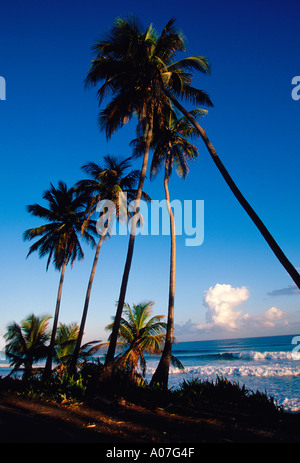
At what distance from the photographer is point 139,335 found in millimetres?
15039

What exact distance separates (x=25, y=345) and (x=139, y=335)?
9.86 metres

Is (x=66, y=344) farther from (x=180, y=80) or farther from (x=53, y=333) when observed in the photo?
(x=180, y=80)

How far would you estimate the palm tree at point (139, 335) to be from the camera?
1452cm

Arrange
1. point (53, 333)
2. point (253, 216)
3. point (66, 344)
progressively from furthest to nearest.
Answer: point (66, 344)
point (53, 333)
point (253, 216)

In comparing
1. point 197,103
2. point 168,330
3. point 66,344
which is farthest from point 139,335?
point 197,103

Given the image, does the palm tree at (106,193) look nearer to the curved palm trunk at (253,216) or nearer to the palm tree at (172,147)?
the palm tree at (172,147)

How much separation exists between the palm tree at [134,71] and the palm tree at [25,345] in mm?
13015

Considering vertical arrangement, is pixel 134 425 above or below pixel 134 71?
below

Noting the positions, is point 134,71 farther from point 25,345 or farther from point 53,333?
point 25,345

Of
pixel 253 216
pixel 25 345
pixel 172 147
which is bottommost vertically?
pixel 25 345

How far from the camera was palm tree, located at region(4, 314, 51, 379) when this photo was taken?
745 inches

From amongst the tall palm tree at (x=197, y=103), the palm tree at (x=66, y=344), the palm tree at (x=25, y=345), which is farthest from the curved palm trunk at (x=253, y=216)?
the palm tree at (x=25, y=345)

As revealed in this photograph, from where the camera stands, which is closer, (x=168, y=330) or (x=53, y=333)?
(x=168, y=330)

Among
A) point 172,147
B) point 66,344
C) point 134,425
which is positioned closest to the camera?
point 134,425
